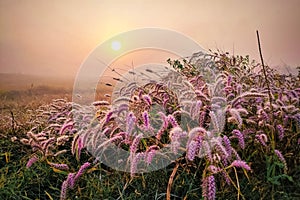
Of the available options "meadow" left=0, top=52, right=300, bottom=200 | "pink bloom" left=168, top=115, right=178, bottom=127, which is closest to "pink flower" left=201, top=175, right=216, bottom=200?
"meadow" left=0, top=52, right=300, bottom=200

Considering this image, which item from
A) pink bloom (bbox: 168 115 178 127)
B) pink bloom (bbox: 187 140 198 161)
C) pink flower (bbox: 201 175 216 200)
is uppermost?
pink bloom (bbox: 168 115 178 127)

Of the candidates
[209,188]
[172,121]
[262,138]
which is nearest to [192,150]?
[209,188]

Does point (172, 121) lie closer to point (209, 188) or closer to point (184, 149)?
point (184, 149)

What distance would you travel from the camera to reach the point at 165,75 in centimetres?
320

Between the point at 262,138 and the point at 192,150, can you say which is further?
the point at 262,138

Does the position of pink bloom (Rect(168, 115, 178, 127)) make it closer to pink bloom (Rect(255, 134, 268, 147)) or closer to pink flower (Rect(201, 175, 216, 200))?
pink flower (Rect(201, 175, 216, 200))

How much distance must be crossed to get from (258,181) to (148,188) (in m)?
0.50

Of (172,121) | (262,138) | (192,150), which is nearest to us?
(192,150)

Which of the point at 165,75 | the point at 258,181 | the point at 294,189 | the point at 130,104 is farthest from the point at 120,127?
the point at 165,75

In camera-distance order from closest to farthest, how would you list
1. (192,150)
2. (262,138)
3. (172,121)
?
(192,150), (172,121), (262,138)

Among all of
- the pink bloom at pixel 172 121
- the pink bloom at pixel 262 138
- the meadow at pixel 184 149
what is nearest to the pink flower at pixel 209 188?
the meadow at pixel 184 149

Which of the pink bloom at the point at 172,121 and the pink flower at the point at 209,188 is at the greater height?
the pink bloom at the point at 172,121

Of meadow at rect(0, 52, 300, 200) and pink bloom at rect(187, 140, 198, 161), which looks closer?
pink bloom at rect(187, 140, 198, 161)

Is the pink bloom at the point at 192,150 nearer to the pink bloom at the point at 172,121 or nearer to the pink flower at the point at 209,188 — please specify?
the pink flower at the point at 209,188
